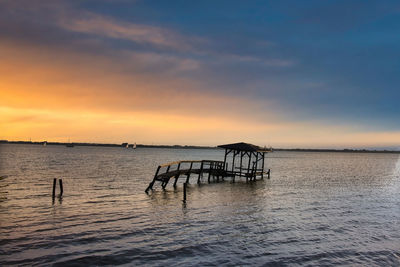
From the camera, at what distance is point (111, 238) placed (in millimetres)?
13250

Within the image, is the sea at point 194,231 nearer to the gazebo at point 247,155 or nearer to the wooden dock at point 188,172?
the wooden dock at point 188,172

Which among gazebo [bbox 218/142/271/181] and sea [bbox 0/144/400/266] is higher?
gazebo [bbox 218/142/271/181]

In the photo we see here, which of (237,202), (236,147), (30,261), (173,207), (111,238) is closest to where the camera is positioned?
(30,261)

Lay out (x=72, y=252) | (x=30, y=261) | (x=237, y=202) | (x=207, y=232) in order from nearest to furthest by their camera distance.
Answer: (x=30, y=261)
(x=72, y=252)
(x=207, y=232)
(x=237, y=202)

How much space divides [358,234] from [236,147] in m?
24.9

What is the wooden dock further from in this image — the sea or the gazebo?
the sea

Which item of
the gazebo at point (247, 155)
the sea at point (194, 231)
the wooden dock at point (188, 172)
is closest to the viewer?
the sea at point (194, 231)

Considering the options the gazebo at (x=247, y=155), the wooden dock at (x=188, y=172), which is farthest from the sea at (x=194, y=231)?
the gazebo at (x=247, y=155)

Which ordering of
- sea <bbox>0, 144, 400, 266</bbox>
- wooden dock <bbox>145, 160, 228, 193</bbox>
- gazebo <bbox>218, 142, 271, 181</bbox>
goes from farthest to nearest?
gazebo <bbox>218, 142, 271, 181</bbox>
wooden dock <bbox>145, 160, 228, 193</bbox>
sea <bbox>0, 144, 400, 266</bbox>

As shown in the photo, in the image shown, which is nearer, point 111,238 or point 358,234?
point 111,238

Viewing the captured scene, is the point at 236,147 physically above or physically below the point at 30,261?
above

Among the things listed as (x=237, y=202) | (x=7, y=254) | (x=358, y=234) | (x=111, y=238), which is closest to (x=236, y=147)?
(x=237, y=202)

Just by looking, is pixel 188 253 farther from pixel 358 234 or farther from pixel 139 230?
pixel 358 234

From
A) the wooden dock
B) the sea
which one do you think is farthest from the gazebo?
the sea
